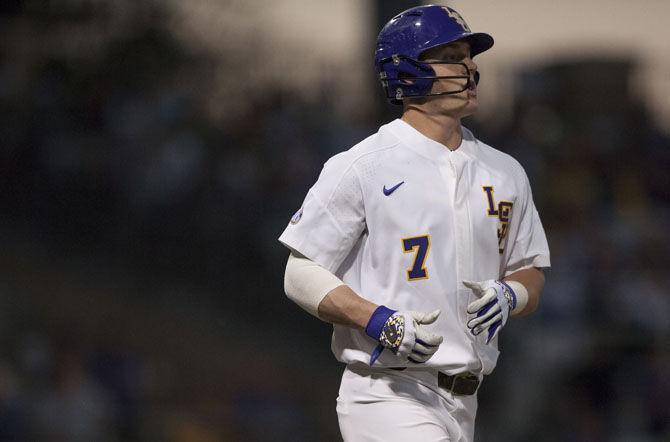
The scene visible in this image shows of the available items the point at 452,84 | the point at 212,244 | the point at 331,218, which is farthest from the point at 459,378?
the point at 212,244

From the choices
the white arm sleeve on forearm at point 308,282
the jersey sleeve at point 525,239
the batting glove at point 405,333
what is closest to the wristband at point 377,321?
the batting glove at point 405,333

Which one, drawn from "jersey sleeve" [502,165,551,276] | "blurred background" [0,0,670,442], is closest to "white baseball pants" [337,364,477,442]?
"jersey sleeve" [502,165,551,276]

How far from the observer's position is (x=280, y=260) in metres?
8.38

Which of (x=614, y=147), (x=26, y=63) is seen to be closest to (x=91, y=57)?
(x=26, y=63)

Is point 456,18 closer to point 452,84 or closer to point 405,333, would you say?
point 452,84

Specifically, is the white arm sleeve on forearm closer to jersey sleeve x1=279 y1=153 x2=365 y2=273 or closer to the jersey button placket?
jersey sleeve x1=279 y1=153 x2=365 y2=273

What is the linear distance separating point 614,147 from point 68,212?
475 cm

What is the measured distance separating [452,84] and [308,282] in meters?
0.75

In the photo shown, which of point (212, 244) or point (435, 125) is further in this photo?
point (212, 244)

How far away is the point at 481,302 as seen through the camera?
311 cm

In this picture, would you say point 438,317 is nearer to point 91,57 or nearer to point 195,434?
point 195,434

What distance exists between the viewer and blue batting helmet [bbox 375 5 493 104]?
331cm

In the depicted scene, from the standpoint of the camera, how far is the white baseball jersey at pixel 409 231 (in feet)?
10.7

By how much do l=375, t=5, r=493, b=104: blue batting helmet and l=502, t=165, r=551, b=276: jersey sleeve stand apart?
42cm
